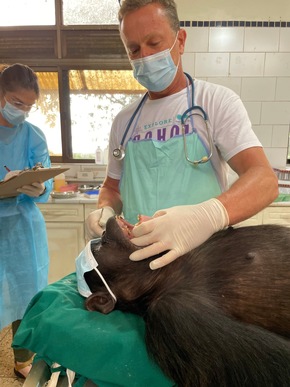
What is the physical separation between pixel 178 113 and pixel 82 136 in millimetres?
2622

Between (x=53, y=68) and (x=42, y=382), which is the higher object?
(x=53, y=68)

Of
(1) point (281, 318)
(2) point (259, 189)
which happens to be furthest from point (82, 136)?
(1) point (281, 318)

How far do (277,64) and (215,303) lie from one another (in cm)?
282

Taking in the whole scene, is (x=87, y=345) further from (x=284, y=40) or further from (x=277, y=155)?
(x=284, y=40)

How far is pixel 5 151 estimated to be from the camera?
1993 millimetres

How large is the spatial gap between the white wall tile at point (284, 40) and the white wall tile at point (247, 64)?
7.4 inches

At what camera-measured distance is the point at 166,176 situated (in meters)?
1.18

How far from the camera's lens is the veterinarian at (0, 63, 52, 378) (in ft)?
6.22

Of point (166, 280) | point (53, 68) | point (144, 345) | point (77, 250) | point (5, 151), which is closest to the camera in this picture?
point (144, 345)

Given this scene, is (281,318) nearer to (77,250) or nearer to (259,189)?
(259,189)

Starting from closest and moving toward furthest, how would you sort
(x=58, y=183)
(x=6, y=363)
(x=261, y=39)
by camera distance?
(x=6, y=363), (x=261, y=39), (x=58, y=183)

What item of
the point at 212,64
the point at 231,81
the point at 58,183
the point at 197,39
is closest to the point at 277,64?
the point at 231,81

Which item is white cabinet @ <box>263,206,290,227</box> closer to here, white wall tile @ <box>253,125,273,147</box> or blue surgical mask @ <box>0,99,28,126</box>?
Answer: white wall tile @ <box>253,125,273,147</box>

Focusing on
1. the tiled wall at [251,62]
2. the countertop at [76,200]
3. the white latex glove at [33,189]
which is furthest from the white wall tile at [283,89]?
the white latex glove at [33,189]
